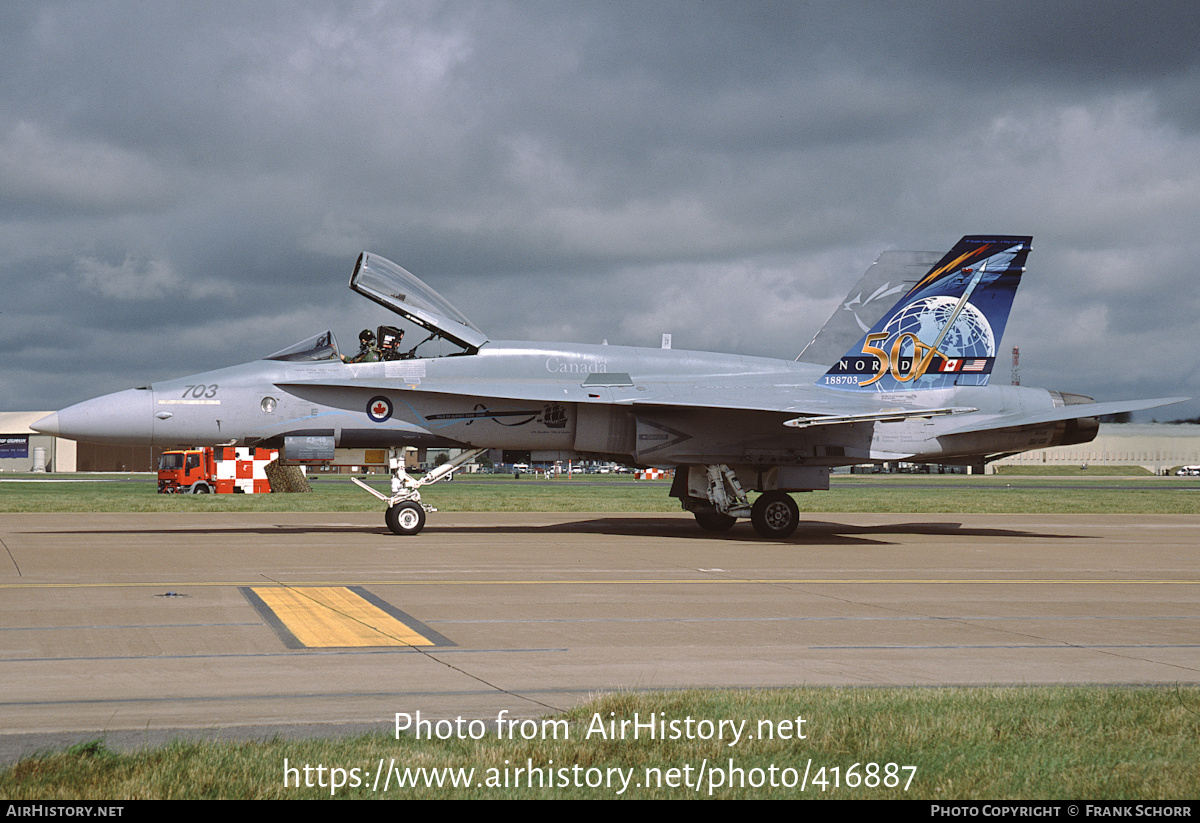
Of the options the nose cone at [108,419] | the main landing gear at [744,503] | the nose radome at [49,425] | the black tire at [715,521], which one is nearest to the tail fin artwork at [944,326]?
the main landing gear at [744,503]

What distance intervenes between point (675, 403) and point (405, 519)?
16.9 feet

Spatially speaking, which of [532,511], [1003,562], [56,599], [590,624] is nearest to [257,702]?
[590,624]

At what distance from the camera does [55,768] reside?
4473mm

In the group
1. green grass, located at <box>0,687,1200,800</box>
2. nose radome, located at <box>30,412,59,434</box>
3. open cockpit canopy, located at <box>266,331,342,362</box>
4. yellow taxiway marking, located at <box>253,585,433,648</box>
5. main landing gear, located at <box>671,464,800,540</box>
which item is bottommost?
yellow taxiway marking, located at <box>253,585,433,648</box>

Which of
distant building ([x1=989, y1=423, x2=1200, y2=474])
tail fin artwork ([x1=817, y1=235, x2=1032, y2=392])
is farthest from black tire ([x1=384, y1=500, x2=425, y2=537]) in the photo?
distant building ([x1=989, y1=423, x2=1200, y2=474])

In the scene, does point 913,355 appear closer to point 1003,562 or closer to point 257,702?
point 1003,562

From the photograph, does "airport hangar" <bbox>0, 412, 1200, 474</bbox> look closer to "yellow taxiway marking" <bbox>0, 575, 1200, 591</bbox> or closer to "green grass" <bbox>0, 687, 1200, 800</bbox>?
"yellow taxiway marking" <bbox>0, 575, 1200, 591</bbox>

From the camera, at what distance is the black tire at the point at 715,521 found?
69.3 ft

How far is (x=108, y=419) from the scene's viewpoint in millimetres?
17234

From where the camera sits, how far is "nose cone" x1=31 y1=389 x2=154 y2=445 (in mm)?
17172

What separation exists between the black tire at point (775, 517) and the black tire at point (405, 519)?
240 inches

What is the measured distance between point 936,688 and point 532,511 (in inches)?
870

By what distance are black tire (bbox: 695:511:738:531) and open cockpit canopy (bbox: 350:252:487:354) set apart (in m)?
5.77

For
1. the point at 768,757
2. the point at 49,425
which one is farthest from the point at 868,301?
the point at 768,757
